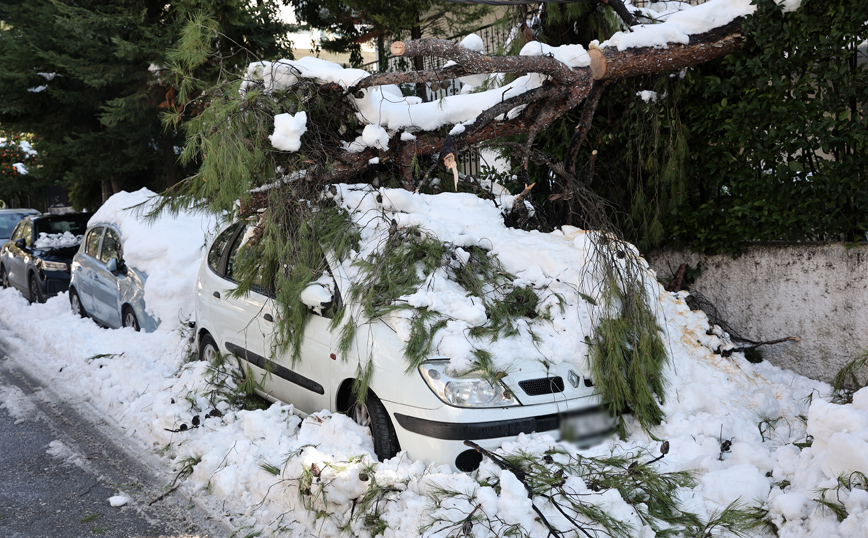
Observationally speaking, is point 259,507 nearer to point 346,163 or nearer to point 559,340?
point 559,340

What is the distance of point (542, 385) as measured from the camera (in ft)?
13.3

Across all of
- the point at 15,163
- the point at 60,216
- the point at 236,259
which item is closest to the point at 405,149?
the point at 236,259

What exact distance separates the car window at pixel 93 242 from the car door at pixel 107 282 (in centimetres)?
19

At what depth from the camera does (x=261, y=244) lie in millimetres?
5078

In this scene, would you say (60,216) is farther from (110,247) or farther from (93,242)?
(110,247)

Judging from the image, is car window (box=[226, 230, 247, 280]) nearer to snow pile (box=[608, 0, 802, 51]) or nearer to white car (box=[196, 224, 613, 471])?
white car (box=[196, 224, 613, 471])

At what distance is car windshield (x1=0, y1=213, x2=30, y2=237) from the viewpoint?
16.6 m

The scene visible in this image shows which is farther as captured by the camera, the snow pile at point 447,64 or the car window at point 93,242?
the car window at point 93,242

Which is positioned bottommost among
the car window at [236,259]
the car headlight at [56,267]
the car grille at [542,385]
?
the car headlight at [56,267]

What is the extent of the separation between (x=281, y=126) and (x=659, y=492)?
11.5 feet

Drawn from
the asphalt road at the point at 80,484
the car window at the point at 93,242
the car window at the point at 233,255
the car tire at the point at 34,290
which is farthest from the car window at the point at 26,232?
the car window at the point at 233,255

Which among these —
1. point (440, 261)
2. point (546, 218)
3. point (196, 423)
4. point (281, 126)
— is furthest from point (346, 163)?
point (196, 423)

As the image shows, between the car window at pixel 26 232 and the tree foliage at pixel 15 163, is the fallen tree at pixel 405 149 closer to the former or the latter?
the car window at pixel 26 232

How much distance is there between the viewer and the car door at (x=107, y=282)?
8.29m
